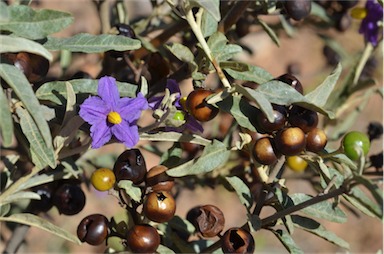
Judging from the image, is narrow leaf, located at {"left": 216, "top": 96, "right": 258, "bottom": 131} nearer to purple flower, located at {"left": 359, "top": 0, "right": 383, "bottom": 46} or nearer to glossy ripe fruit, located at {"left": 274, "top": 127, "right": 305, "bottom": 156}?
glossy ripe fruit, located at {"left": 274, "top": 127, "right": 305, "bottom": 156}

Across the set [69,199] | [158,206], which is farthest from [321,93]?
[69,199]

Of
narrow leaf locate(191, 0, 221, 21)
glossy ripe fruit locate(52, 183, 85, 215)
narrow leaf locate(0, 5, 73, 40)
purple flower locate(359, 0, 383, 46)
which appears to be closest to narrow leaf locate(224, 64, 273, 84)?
narrow leaf locate(191, 0, 221, 21)

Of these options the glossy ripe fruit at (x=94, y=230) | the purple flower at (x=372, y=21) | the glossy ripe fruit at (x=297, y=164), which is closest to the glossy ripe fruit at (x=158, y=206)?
the glossy ripe fruit at (x=94, y=230)

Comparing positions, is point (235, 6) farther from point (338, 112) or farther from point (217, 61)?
point (338, 112)

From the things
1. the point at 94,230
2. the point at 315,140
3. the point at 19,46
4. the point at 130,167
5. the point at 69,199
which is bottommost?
the point at 69,199

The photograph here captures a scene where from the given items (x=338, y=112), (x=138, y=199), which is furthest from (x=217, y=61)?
(x=338, y=112)

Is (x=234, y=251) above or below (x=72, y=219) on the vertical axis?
above

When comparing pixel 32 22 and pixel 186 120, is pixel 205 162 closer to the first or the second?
pixel 186 120

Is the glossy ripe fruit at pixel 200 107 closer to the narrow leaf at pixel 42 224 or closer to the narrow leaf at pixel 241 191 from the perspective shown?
the narrow leaf at pixel 241 191
